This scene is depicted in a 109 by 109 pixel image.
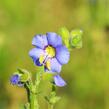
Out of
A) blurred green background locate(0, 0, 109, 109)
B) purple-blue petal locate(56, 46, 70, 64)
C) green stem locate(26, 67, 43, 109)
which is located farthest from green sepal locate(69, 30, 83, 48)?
blurred green background locate(0, 0, 109, 109)

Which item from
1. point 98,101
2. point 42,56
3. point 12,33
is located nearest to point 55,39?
point 42,56

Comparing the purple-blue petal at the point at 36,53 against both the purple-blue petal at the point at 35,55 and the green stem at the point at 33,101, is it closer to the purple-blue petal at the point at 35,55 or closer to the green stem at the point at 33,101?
the purple-blue petal at the point at 35,55

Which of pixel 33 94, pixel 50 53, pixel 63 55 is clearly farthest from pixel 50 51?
pixel 33 94

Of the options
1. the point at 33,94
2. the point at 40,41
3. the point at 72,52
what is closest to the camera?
the point at 33,94

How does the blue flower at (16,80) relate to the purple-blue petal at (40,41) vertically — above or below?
below

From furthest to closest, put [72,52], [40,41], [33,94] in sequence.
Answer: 1. [72,52]
2. [40,41]
3. [33,94]

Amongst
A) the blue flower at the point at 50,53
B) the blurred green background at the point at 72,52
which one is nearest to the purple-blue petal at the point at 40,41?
the blue flower at the point at 50,53

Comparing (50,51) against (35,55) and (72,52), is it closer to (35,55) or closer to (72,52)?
(35,55)

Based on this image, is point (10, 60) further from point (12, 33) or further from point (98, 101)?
point (98, 101)
